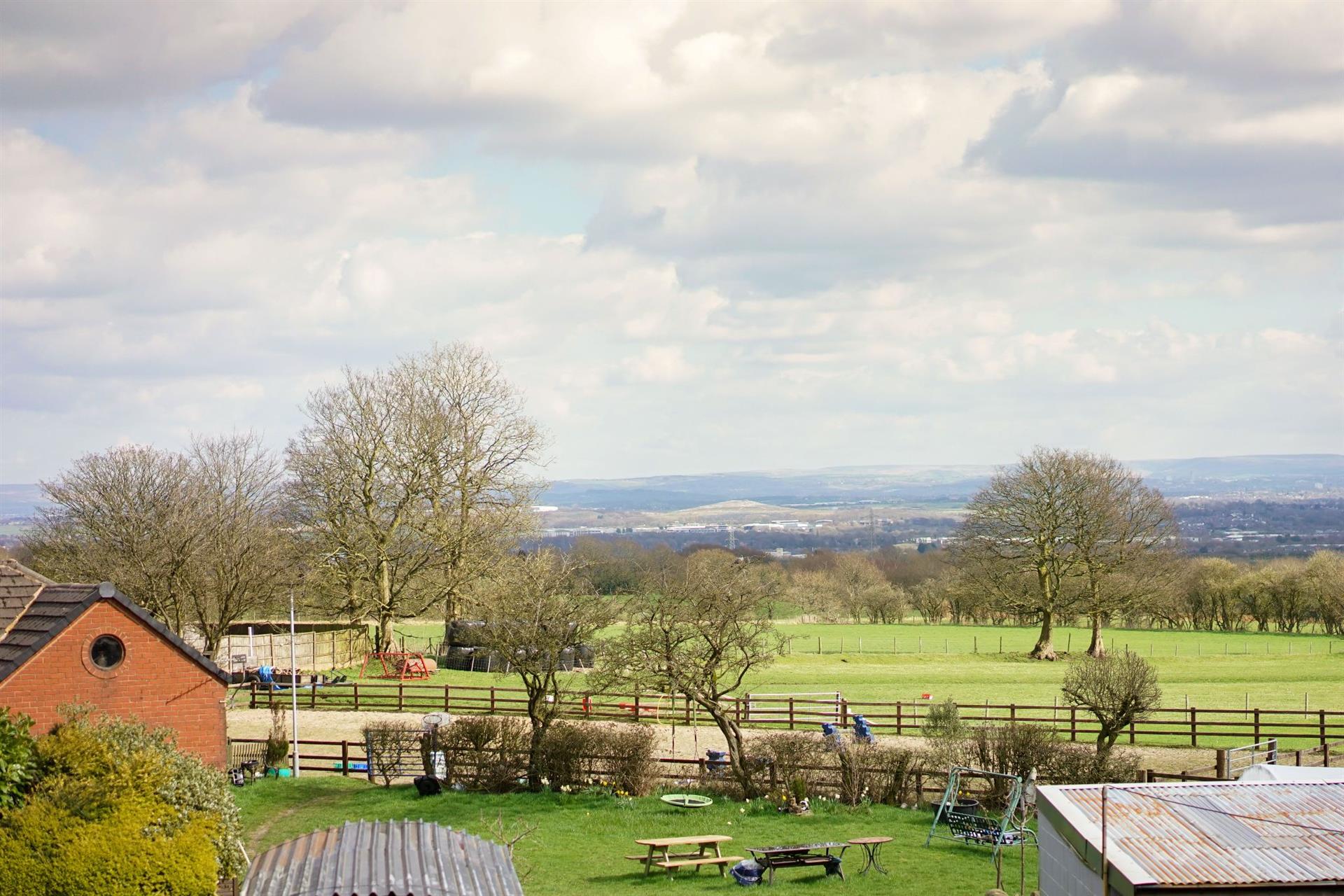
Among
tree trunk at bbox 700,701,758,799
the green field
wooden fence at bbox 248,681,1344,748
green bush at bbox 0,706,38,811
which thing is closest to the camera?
green bush at bbox 0,706,38,811

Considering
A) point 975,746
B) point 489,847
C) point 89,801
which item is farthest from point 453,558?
point 489,847

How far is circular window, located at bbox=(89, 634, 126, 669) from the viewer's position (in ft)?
80.6

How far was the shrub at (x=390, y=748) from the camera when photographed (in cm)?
3000

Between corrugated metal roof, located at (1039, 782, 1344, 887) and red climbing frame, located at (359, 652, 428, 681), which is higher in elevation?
corrugated metal roof, located at (1039, 782, 1344, 887)

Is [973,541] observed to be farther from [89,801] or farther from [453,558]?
[89,801]

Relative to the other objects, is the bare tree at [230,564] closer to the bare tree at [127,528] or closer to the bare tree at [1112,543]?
the bare tree at [127,528]

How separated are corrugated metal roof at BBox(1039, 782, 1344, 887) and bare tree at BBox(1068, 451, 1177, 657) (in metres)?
45.1

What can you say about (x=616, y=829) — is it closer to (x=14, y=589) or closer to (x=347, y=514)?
(x=14, y=589)

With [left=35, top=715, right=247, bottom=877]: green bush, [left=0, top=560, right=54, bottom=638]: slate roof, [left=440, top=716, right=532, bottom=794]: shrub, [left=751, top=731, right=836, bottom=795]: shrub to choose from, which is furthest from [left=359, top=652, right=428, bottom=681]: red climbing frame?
[left=35, top=715, right=247, bottom=877]: green bush

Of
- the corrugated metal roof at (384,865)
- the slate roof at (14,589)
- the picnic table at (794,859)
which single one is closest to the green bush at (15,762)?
the slate roof at (14,589)

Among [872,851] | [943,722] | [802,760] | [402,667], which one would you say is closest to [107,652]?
[802,760]

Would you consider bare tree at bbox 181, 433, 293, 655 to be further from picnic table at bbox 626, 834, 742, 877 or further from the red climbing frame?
picnic table at bbox 626, 834, 742, 877

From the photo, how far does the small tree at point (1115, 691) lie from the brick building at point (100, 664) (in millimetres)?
18489

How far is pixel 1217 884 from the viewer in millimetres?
12398
